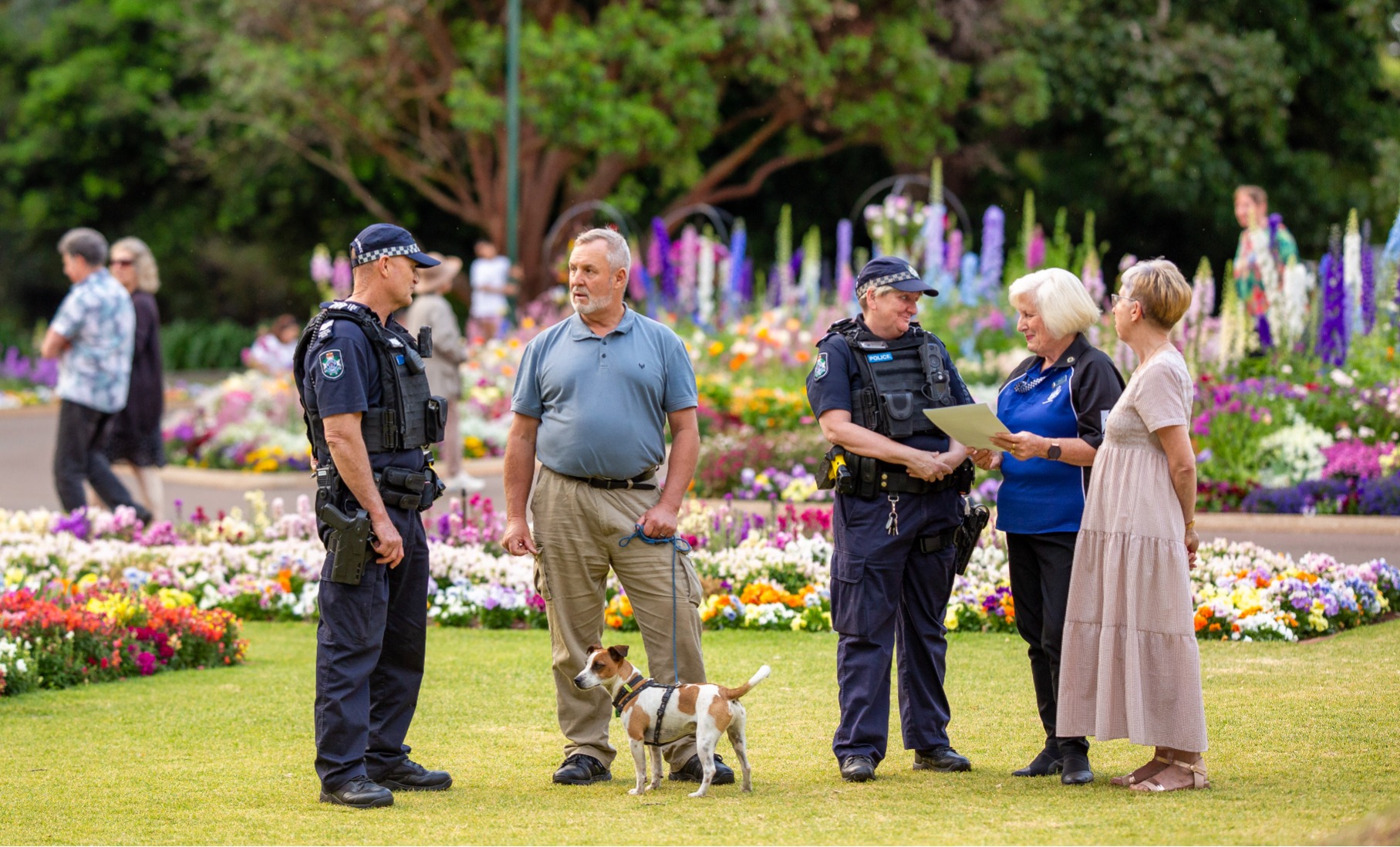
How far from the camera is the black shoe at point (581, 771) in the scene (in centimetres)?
541

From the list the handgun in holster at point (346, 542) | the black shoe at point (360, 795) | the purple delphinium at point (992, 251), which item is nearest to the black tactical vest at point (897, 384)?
the handgun in holster at point (346, 542)

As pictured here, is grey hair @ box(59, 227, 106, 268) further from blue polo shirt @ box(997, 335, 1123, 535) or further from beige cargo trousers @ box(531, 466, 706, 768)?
blue polo shirt @ box(997, 335, 1123, 535)

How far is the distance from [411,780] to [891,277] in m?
2.38

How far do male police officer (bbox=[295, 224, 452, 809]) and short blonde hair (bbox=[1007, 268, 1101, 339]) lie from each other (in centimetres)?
201

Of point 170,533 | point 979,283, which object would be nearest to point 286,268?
point 979,283

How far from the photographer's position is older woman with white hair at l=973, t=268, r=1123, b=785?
5215 millimetres

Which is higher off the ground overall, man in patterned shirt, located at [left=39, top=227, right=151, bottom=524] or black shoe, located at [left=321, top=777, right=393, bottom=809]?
man in patterned shirt, located at [left=39, top=227, right=151, bottom=524]

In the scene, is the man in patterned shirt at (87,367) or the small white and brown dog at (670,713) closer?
the small white and brown dog at (670,713)

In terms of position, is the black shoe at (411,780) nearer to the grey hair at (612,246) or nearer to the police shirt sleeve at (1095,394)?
the grey hair at (612,246)

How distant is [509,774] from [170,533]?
5291mm

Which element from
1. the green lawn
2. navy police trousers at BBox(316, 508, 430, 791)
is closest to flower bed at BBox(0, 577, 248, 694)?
the green lawn

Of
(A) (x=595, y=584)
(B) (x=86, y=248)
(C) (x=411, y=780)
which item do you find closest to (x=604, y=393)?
(A) (x=595, y=584)

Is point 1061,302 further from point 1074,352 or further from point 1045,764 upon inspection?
point 1045,764

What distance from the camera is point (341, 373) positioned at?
195 inches
